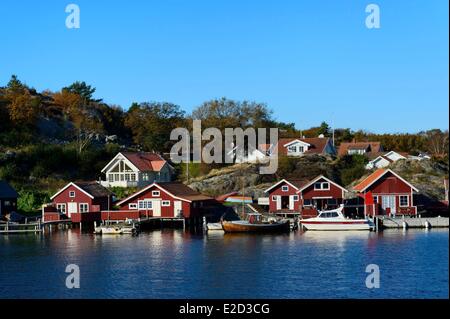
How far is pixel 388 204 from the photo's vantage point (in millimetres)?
57875

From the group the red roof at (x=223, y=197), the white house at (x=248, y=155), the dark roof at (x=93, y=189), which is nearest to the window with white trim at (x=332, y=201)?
the red roof at (x=223, y=197)

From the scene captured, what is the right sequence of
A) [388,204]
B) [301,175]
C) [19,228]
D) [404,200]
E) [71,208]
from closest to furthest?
[19,228]
[404,200]
[388,204]
[71,208]
[301,175]

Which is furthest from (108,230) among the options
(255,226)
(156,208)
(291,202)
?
(291,202)

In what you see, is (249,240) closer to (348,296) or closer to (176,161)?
(348,296)

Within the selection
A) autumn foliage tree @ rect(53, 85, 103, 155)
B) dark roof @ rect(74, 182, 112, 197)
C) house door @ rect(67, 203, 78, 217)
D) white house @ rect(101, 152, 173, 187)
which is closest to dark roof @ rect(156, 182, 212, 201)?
dark roof @ rect(74, 182, 112, 197)

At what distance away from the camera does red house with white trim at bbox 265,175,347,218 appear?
58.8m

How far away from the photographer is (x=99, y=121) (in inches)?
3971

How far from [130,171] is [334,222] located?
1164 inches

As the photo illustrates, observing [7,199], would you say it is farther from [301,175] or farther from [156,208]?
[301,175]

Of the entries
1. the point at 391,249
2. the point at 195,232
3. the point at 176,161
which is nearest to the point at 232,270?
the point at 391,249

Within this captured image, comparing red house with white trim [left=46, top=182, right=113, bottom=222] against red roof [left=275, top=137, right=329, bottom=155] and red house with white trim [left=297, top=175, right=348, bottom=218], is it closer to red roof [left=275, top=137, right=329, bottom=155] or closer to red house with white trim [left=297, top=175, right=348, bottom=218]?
red house with white trim [left=297, top=175, right=348, bottom=218]
